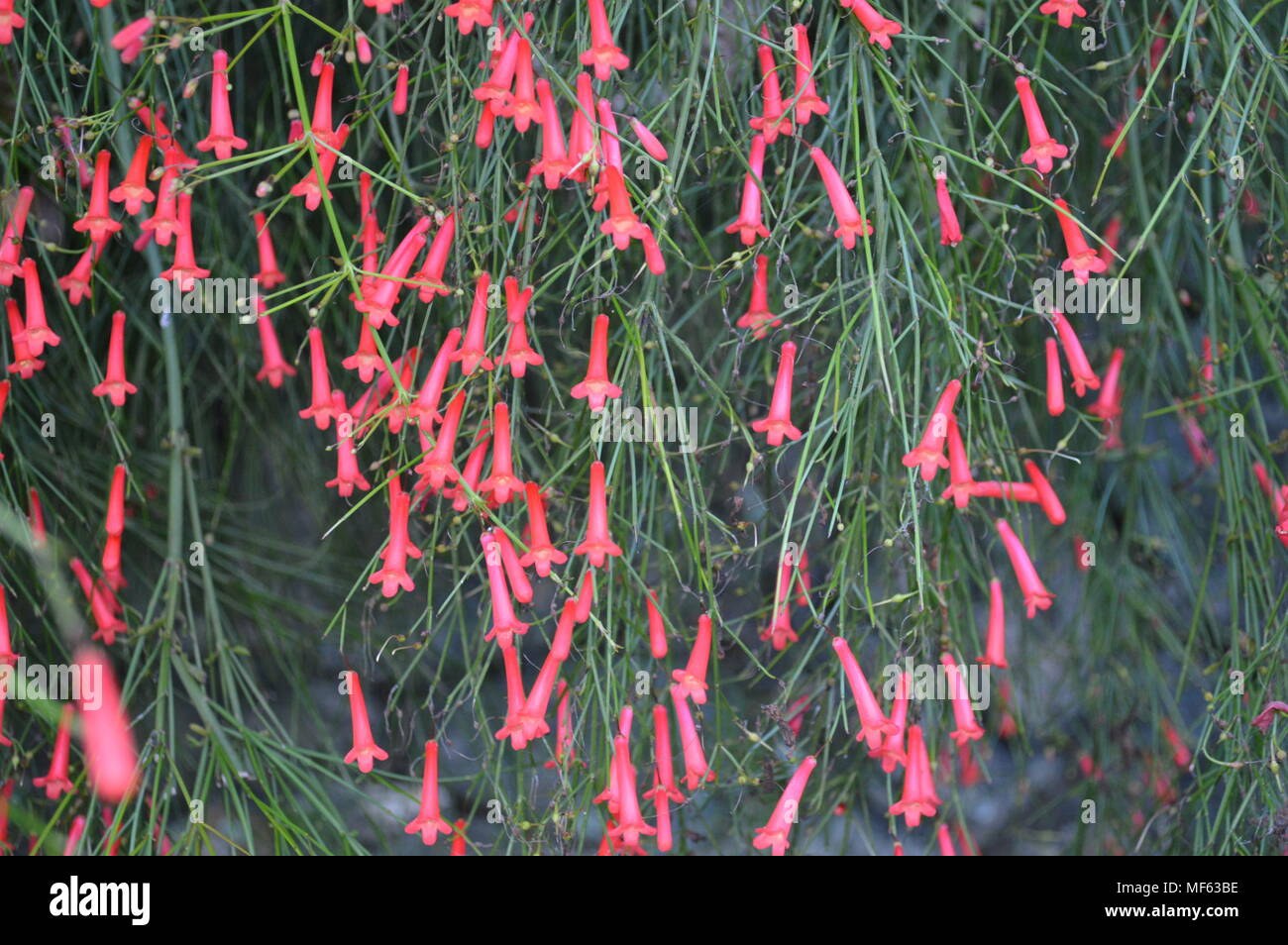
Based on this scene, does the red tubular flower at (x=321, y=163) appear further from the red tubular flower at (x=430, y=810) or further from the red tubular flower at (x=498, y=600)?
the red tubular flower at (x=430, y=810)

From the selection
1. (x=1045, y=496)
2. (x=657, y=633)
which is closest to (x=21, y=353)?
(x=657, y=633)

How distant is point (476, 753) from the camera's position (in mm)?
3672

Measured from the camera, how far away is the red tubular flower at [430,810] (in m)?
2.41

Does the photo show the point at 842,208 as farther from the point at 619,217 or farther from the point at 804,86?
the point at 619,217

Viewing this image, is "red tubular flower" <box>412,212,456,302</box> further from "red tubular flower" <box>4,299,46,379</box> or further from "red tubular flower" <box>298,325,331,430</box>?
"red tubular flower" <box>4,299,46,379</box>

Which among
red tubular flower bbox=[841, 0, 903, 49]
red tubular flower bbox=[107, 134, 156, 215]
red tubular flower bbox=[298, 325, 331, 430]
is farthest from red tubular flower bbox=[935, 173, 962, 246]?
red tubular flower bbox=[107, 134, 156, 215]

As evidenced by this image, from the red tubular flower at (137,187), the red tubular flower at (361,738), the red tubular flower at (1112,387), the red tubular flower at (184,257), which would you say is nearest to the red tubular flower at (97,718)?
the red tubular flower at (361,738)

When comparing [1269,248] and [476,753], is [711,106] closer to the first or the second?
[1269,248]

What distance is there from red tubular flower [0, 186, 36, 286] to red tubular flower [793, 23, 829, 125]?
1469mm

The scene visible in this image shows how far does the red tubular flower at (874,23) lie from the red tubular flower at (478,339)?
0.78m

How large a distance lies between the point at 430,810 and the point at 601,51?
1.42m

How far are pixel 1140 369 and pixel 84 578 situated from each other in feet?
8.33

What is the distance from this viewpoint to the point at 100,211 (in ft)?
7.80
